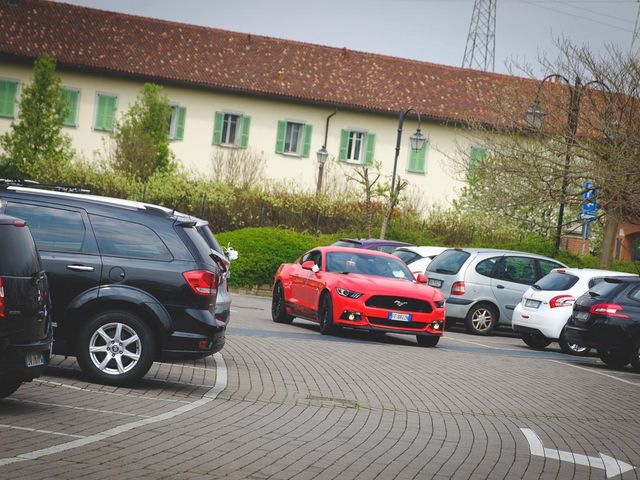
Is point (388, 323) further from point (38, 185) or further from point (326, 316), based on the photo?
point (38, 185)

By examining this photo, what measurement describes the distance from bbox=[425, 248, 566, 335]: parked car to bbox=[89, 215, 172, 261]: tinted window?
14.2 meters

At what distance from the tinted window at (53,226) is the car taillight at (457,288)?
14.5 metres

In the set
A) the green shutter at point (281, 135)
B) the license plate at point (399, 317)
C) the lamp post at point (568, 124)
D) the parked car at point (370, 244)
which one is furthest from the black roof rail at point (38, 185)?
the green shutter at point (281, 135)

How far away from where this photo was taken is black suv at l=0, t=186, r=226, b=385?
12.3 m

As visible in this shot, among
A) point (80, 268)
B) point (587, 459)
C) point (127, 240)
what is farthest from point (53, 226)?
point (587, 459)

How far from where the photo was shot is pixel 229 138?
184 ft

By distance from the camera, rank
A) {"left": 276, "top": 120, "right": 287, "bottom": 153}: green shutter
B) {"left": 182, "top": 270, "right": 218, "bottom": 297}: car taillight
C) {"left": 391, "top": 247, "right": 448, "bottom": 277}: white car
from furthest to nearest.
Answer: {"left": 276, "top": 120, "right": 287, "bottom": 153}: green shutter → {"left": 391, "top": 247, "right": 448, "bottom": 277}: white car → {"left": 182, "top": 270, "right": 218, "bottom": 297}: car taillight

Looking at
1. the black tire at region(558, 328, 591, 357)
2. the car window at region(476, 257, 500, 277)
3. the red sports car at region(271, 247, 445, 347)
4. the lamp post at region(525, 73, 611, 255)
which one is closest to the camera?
the red sports car at region(271, 247, 445, 347)

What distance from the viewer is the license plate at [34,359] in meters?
9.63

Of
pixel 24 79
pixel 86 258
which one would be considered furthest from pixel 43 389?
pixel 24 79

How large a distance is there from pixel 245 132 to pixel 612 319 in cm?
3737

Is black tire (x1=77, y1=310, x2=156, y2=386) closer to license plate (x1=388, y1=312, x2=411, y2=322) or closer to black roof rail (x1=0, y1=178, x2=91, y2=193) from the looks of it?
black roof rail (x1=0, y1=178, x2=91, y2=193)

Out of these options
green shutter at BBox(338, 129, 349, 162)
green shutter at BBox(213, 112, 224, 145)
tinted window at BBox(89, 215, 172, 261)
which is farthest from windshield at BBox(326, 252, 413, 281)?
green shutter at BBox(338, 129, 349, 162)

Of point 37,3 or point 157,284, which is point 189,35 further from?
point 157,284
